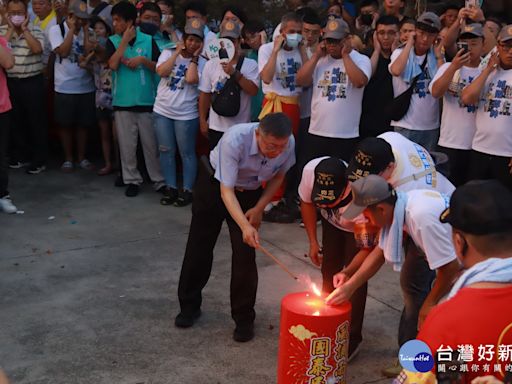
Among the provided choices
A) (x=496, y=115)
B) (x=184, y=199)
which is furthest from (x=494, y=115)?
(x=184, y=199)

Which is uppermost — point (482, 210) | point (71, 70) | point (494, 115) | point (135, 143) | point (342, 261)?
point (482, 210)

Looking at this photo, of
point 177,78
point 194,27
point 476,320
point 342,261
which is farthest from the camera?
point 177,78

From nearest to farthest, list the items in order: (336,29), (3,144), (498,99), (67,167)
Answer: (498,99), (336,29), (3,144), (67,167)

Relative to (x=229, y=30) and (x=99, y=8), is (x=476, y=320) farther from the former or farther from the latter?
(x=99, y=8)

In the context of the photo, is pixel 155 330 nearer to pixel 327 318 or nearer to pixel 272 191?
pixel 272 191

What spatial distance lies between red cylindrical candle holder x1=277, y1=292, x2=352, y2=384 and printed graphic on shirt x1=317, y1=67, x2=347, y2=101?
3038 millimetres

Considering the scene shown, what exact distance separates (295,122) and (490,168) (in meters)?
1.95

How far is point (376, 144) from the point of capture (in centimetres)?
381

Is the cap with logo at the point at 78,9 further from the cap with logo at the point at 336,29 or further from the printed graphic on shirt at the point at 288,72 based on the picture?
the cap with logo at the point at 336,29

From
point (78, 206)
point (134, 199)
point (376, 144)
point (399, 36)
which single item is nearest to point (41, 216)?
point (78, 206)

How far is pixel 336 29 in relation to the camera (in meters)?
6.11

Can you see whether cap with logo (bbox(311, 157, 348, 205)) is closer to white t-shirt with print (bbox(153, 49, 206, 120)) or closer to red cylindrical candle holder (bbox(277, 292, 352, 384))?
red cylindrical candle holder (bbox(277, 292, 352, 384))

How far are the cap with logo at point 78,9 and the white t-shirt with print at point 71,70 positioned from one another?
0.19 metres

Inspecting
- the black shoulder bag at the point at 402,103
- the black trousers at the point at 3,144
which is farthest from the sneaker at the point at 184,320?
the black trousers at the point at 3,144
